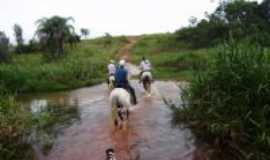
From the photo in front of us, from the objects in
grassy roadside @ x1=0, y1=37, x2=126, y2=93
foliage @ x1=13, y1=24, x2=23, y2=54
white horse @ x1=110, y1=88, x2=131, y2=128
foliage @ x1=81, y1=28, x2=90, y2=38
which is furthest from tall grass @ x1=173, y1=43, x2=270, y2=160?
foliage @ x1=81, y1=28, x2=90, y2=38

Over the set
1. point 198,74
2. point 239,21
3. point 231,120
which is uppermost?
point 239,21

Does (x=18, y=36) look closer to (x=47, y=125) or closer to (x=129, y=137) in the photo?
(x=47, y=125)

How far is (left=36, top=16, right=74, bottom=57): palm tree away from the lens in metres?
34.8

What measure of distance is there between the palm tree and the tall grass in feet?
86.2

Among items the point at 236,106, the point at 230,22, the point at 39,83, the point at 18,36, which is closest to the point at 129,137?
the point at 236,106

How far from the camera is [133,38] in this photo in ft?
169

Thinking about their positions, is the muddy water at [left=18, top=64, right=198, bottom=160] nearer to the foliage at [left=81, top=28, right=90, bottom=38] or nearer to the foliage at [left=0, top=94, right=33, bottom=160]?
the foliage at [left=0, top=94, right=33, bottom=160]

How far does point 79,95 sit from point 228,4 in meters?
22.6

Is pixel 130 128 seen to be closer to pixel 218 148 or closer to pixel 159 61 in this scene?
pixel 218 148

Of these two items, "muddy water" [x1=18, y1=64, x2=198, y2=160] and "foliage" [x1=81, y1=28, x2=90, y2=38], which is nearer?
"muddy water" [x1=18, y1=64, x2=198, y2=160]

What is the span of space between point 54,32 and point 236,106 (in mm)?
28169

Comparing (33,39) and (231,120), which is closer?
(231,120)

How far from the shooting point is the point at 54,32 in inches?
1384

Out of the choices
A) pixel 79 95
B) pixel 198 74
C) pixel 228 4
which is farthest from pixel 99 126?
pixel 228 4
